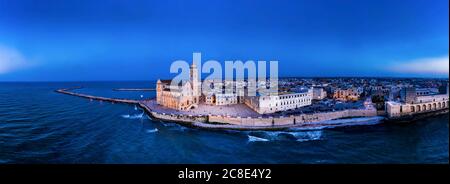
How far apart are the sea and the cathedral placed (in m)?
3.40

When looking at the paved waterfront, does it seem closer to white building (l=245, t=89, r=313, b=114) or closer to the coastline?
white building (l=245, t=89, r=313, b=114)

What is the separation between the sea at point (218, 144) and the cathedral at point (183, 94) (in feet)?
11.2

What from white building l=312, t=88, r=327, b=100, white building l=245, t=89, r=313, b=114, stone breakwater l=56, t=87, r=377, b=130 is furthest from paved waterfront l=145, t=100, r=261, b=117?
white building l=312, t=88, r=327, b=100

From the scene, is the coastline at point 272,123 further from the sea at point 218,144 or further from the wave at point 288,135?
the wave at point 288,135

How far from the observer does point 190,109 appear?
13070 millimetres

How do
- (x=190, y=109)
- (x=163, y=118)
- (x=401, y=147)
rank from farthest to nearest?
(x=190, y=109), (x=163, y=118), (x=401, y=147)

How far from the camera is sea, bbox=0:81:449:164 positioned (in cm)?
572

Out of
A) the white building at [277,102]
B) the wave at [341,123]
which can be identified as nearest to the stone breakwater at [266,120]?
the wave at [341,123]

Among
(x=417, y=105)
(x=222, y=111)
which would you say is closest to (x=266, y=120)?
(x=222, y=111)

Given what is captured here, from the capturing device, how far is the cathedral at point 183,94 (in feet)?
44.7
